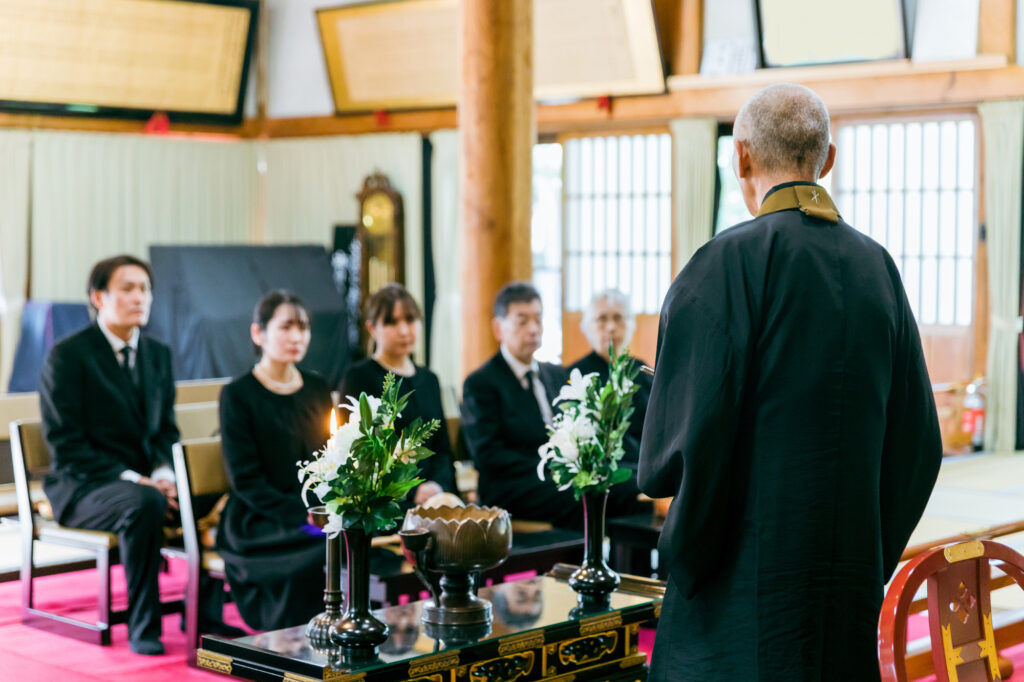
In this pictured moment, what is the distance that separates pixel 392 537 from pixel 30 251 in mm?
6035

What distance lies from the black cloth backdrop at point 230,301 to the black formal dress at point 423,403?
4.74 metres

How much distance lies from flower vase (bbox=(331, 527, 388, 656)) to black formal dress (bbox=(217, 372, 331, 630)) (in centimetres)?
157

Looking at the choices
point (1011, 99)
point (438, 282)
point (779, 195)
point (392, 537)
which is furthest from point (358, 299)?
point (779, 195)

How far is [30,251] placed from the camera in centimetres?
945

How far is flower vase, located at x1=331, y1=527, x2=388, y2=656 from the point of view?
8.30 feet

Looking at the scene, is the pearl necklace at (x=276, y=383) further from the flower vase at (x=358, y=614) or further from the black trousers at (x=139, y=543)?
the flower vase at (x=358, y=614)

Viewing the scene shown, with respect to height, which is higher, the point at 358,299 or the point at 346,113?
the point at 346,113

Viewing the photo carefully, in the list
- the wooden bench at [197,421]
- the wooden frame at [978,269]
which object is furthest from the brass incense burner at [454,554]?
the wooden frame at [978,269]

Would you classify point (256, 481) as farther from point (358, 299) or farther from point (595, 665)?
point (358, 299)

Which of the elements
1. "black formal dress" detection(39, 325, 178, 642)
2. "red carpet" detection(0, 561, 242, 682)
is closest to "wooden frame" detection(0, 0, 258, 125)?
"red carpet" detection(0, 561, 242, 682)

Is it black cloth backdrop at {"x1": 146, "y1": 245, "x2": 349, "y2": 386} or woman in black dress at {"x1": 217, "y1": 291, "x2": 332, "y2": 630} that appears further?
black cloth backdrop at {"x1": 146, "y1": 245, "x2": 349, "y2": 386}

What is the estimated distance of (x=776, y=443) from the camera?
1865 mm

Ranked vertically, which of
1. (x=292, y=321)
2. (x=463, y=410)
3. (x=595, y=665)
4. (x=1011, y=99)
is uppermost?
(x=1011, y=99)

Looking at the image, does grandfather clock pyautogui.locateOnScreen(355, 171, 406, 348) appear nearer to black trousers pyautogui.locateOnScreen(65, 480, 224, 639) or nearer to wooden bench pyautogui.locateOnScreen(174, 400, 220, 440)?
wooden bench pyautogui.locateOnScreen(174, 400, 220, 440)
